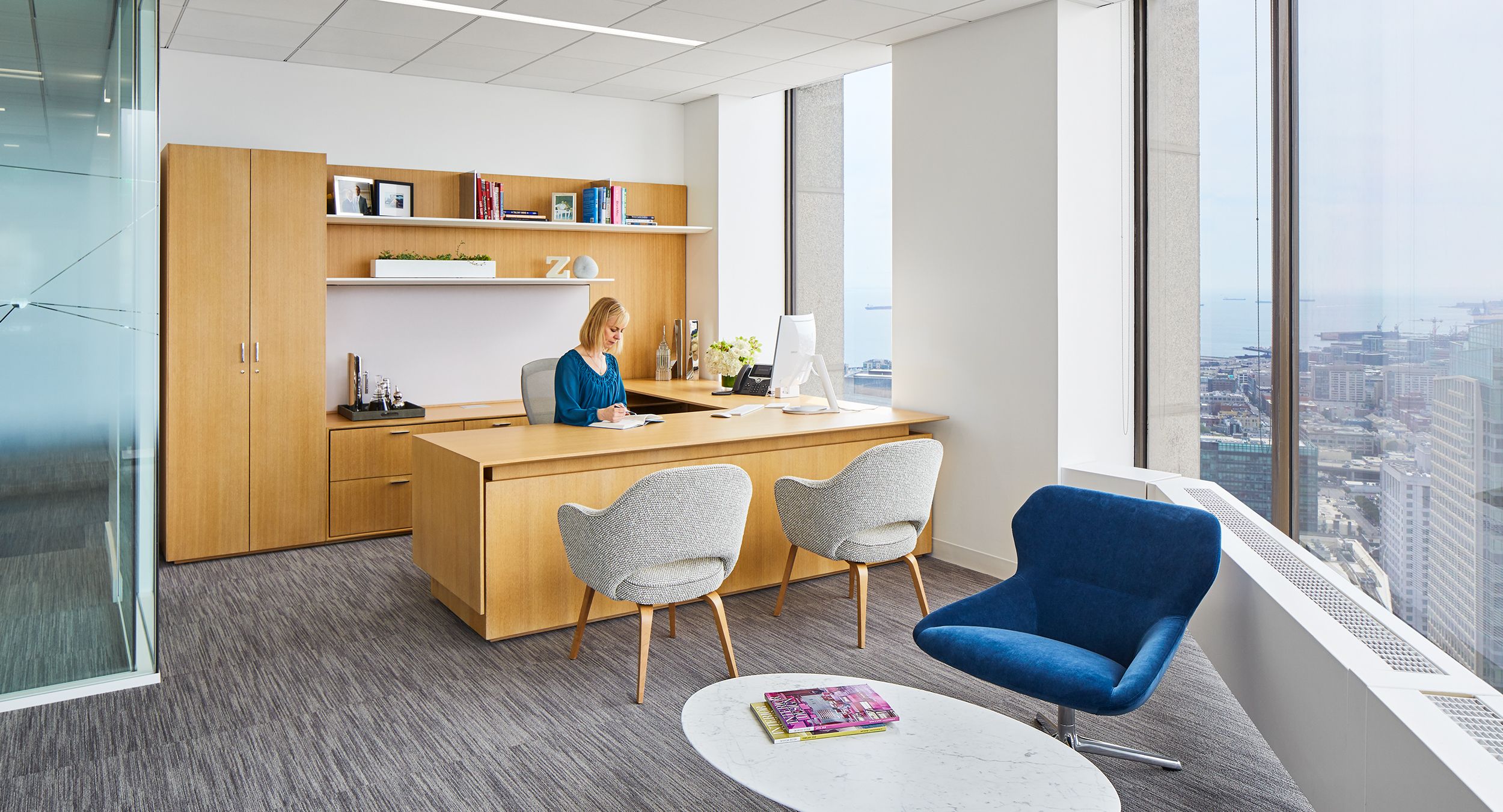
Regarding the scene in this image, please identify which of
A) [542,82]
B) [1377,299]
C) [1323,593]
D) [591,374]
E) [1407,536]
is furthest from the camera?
[542,82]

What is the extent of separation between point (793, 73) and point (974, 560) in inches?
125

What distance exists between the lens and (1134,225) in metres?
5.09

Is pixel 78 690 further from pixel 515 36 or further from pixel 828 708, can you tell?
pixel 515 36

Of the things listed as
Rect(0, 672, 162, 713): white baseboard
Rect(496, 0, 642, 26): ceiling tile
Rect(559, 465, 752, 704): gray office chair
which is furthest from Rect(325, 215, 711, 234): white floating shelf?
Rect(559, 465, 752, 704): gray office chair

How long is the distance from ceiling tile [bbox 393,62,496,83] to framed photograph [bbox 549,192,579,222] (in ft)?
2.79

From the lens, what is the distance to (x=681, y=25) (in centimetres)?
519

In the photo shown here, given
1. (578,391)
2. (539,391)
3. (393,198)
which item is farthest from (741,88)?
(578,391)

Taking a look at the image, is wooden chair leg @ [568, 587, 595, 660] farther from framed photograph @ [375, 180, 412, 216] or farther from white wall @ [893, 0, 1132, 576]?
framed photograph @ [375, 180, 412, 216]

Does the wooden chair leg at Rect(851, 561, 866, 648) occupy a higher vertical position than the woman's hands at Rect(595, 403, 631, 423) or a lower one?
lower

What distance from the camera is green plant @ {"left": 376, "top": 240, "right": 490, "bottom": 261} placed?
20.2 ft

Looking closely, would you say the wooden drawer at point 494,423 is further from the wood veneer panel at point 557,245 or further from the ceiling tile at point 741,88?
the ceiling tile at point 741,88

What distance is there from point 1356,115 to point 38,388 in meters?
4.76

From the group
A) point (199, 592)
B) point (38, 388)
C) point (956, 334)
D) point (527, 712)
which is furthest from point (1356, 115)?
point (199, 592)

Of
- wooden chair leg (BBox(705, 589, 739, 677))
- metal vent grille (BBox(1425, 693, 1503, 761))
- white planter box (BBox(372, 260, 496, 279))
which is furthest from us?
white planter box (BBox(372, 260, 496, 279))
